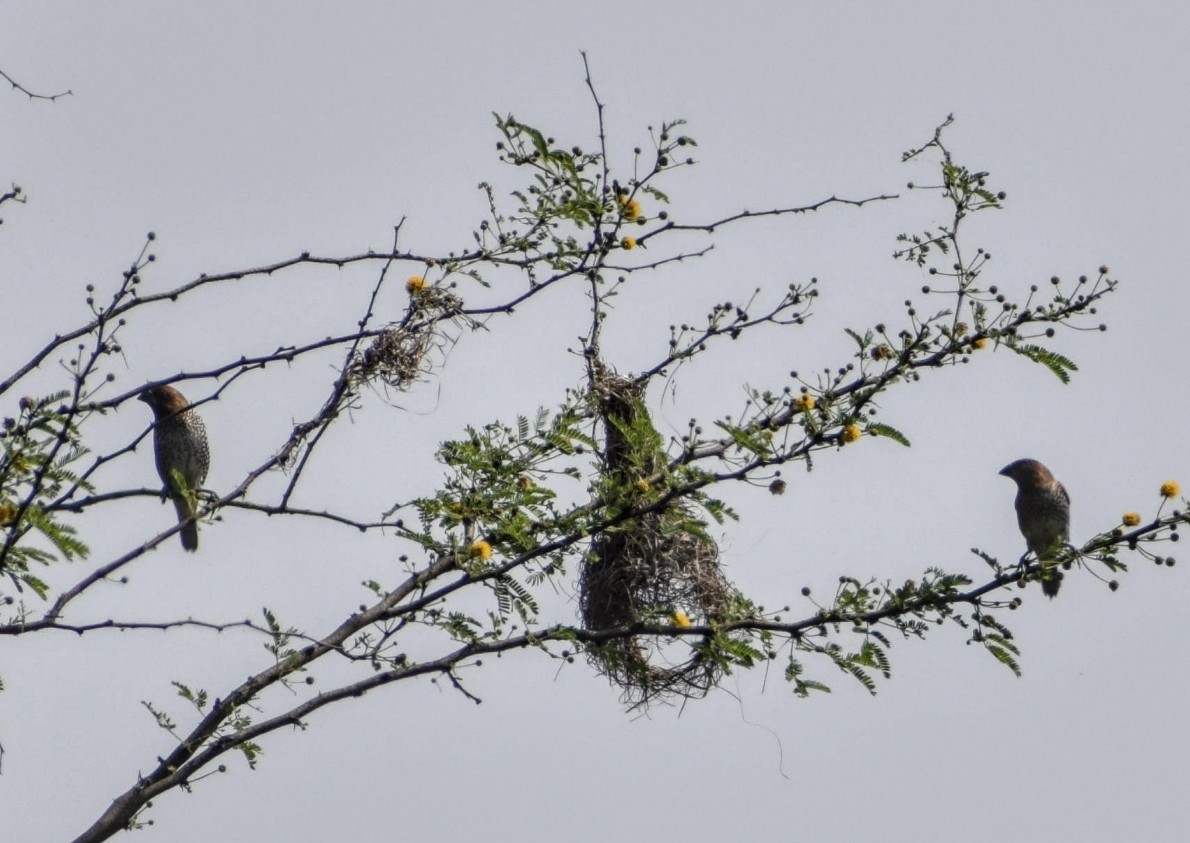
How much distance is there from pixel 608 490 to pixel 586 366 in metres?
1.66

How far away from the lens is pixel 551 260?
16.0ft

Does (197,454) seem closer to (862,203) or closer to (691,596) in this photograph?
(691,596)

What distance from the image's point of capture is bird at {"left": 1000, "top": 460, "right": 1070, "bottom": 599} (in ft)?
24.9

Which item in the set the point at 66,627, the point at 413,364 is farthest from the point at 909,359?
the point at 66,627

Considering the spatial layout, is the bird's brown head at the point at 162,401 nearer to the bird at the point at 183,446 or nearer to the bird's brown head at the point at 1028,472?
the bird at the point at 183,446

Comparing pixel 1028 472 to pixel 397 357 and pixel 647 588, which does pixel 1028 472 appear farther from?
pixel 397 357

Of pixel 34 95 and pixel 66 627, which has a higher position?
pixel 34 95

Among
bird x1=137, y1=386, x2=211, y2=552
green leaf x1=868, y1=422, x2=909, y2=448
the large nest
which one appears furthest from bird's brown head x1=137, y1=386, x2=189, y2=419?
green leaf x1=868, y1=422, x2=909, y2=448

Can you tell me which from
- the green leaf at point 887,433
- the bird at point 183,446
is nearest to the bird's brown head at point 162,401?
the bird at point 183,446

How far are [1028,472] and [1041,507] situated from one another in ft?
0.70

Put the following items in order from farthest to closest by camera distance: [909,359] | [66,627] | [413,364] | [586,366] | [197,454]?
[197,454]
[586,366]
[413,364]
[909,359]
[66,627]

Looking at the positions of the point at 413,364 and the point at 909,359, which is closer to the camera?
the point at 909,359

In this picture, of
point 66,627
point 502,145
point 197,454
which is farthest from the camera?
point 197,454

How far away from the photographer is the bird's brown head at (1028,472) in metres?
7.71
